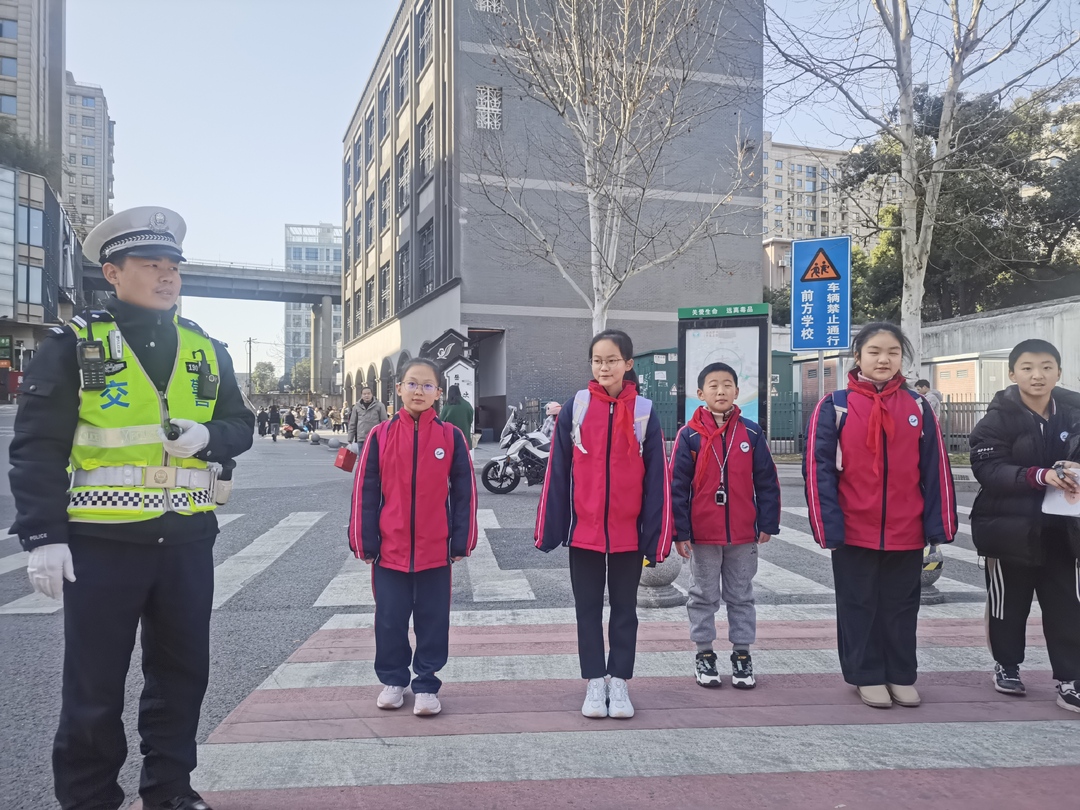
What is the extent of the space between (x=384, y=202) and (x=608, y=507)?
40627 mm

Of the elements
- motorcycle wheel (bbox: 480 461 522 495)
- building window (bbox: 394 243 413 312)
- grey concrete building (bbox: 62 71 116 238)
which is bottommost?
motorcycle wheel (bbox: 480 461 522 495)

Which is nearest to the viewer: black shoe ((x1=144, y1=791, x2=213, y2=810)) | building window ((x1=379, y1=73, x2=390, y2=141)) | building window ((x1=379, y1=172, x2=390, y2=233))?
black shoe ((x1=144, y1=791, x2=213, y2=810))

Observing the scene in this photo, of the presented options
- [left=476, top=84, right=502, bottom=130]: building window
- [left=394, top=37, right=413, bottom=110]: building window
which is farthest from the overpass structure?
[left=476, top=84, right=502, bottom=130]: building window

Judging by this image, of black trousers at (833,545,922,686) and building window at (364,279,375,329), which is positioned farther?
building window at (364,279,375,329)

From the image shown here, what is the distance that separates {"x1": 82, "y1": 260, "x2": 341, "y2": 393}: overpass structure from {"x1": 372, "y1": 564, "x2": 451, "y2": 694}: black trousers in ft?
221

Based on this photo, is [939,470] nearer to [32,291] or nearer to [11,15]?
[32,291]

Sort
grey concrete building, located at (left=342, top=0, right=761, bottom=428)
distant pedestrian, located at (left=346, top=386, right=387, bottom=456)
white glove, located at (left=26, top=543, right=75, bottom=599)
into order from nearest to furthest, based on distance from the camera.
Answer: white glove, located at (left=26, top=543, right=75, bottom=599) < distant pedestrian, located at (left=346, top=386, right=387, bottom=456) < grey concrete building, located at (left=342, top=0, right=761, bottom=428)

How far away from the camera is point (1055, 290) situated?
34281mm

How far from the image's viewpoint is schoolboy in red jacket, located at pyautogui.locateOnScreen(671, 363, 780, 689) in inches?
165

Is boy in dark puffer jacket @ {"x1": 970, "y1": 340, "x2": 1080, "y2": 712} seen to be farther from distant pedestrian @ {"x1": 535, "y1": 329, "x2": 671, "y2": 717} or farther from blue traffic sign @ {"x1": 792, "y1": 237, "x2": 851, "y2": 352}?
blue traffic sign @ {"x1": 792, "y1": 237, "x2": 851, "y2": 352}

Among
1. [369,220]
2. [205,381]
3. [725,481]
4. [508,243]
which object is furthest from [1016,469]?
[369,220]

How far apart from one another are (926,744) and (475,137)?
26.3 meters

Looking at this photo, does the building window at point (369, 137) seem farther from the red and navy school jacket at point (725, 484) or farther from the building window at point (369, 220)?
the red and navy school jacket at point (725, 484)

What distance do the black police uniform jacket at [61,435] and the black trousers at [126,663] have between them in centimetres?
8
